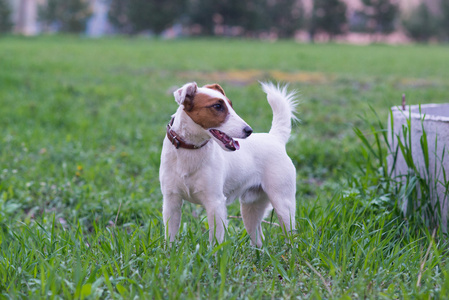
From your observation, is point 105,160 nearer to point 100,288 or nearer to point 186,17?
point 100,288

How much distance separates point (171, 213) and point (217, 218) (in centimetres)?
29

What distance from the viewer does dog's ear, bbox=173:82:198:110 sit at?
2.63m

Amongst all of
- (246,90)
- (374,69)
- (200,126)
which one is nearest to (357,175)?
(200,126)

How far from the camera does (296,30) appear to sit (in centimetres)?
6106

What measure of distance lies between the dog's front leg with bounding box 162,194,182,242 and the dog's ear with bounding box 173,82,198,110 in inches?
21.7

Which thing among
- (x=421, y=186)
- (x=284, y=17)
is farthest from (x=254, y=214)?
(x=284, y=17)

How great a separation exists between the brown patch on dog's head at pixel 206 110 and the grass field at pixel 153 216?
627 millimetres

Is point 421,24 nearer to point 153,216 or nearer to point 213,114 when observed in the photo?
point 153,216

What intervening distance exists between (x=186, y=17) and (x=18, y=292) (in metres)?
55.2

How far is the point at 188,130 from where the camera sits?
9.05ft

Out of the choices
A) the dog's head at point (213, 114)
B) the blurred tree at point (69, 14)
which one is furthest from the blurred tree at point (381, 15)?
the dog's head at point (213, 114)

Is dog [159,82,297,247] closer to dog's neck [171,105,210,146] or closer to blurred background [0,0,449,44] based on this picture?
dog's neck [171,105,210,146]

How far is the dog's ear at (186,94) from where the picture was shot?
2631 mm

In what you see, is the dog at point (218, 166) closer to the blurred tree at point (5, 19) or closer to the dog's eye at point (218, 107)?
the dog's eye at point (218, 107)
